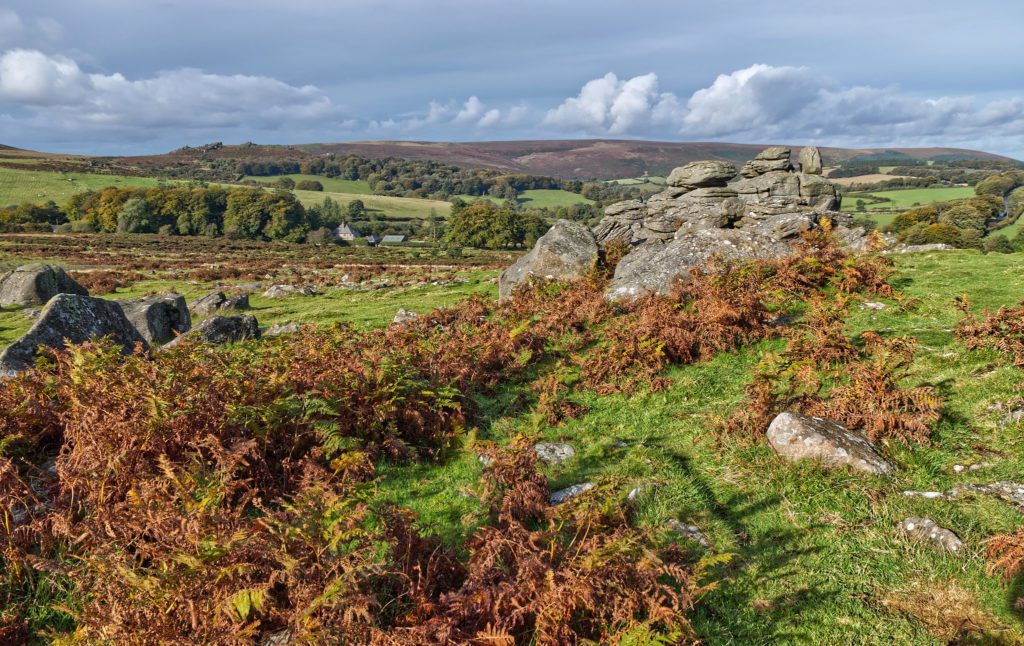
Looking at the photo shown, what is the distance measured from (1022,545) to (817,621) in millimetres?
2055

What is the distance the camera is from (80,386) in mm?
7477

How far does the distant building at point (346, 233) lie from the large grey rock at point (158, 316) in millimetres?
103515

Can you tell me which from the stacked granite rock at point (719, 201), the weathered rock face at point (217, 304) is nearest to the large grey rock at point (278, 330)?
the weathered rock face at point (217, 304)

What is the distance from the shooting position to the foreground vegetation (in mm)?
4449

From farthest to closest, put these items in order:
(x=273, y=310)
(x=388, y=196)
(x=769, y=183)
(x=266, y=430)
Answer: (x=388, y=196), (x=769, y=183), (x=273, y=310), (x=266, y=430)

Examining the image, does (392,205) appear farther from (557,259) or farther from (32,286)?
(557,259)

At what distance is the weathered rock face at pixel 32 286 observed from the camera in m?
26.5

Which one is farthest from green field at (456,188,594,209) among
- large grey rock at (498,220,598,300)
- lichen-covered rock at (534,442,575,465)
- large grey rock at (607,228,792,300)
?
lichen-covered rock at (534,442,575,465)

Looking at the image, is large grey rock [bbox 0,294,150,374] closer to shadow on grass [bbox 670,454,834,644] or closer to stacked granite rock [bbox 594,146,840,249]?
shadow on grass [bbox 670,454,834,644]

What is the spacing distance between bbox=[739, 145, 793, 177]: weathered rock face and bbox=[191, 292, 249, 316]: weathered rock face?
28919 millimetres

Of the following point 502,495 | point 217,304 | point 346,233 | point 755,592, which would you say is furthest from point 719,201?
point 346,233

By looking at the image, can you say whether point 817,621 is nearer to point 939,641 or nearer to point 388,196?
point 939,641

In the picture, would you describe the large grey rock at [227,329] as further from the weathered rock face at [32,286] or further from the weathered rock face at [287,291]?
the weathered rock face at [32,286]

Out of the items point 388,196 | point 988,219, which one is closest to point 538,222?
point 988,219
